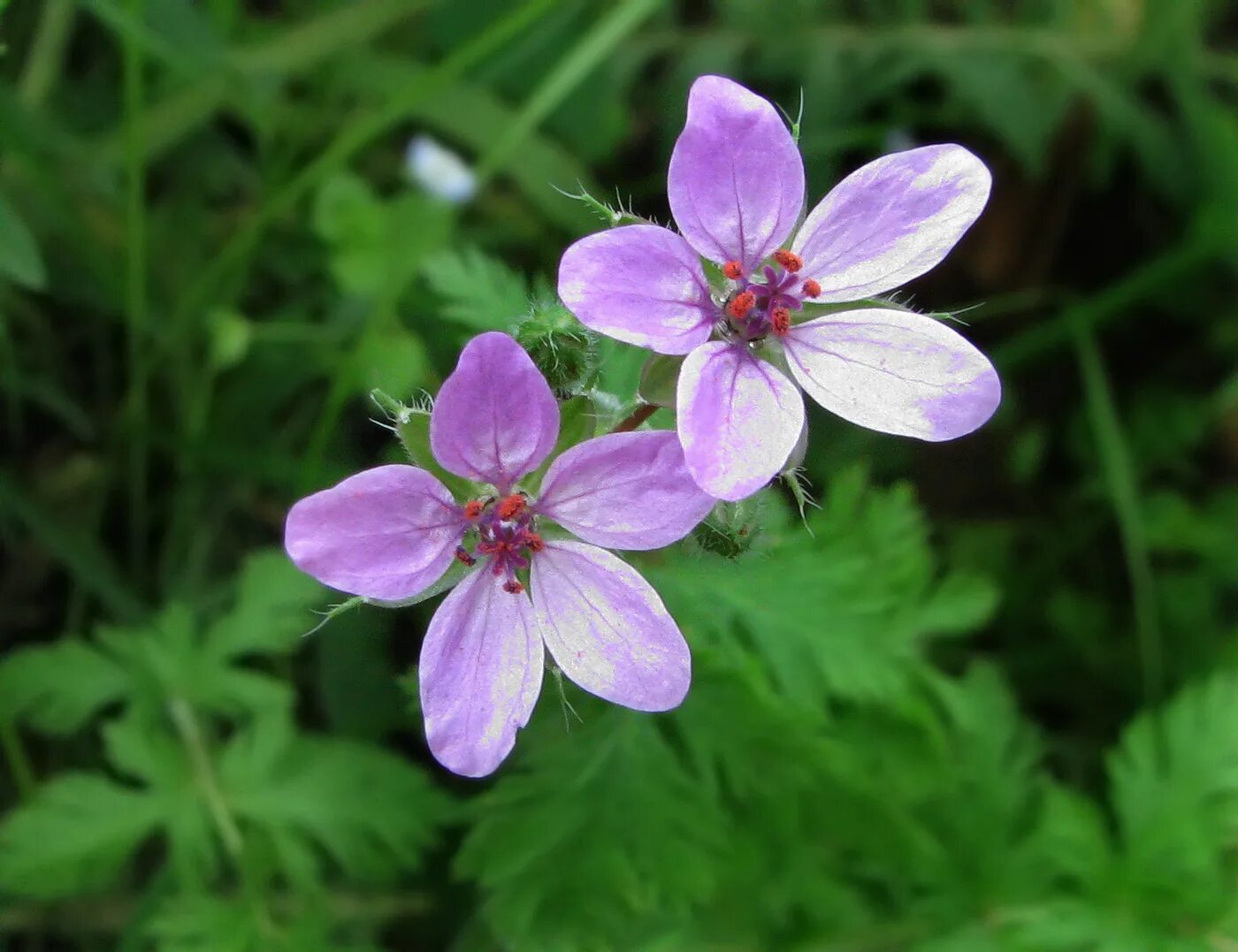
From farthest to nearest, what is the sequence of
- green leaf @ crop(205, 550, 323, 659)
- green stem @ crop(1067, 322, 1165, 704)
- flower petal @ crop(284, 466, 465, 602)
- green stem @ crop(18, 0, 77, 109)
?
green stem @ crop(1067, 322, 1165, 704) < green stem @ crop(18, 0, 77, 109) < green leaf @ crop(205, 550, 323, 659) < flower petal @ crop(284, 466, 465, 602)

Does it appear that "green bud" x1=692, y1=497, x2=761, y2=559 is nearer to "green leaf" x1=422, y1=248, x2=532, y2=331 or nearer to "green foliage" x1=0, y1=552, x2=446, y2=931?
"green leaf" x1=422, y1=248, x2=532, y2=331

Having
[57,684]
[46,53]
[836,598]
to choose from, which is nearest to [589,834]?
[836,598]

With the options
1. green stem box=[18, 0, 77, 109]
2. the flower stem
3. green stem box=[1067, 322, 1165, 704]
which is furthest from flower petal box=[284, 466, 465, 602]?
green stem box=[1067, 322, 1165, 704]

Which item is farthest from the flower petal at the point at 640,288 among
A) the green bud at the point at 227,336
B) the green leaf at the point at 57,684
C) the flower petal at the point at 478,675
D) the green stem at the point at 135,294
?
the green stem at the point at 135,294

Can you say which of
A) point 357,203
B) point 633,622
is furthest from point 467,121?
point 633,622

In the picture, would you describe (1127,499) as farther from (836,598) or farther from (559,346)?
(559,346)

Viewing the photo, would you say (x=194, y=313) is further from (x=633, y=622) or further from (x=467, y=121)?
(x=633, y=622)

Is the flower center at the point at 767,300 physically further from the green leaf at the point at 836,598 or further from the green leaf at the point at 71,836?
the green leaf at the point at 71,836
